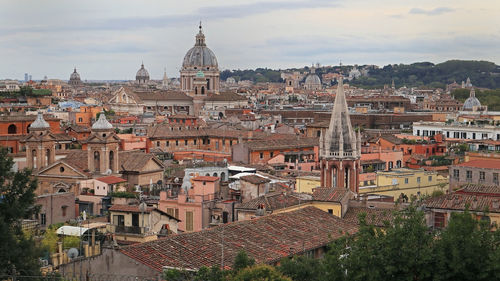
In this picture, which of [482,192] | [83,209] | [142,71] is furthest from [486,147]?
[142,71]

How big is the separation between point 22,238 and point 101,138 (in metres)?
18.1

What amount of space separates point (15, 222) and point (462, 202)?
1184cm

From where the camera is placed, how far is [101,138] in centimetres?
3353

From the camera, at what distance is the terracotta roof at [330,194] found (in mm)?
24628

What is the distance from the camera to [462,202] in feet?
76.5

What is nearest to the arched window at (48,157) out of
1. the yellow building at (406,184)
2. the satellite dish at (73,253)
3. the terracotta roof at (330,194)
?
the yellow building at (406,184)

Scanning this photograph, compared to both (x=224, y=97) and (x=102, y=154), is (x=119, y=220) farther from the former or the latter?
(x=224, y=97)

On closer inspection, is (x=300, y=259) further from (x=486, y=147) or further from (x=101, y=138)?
(x=486, y=147)

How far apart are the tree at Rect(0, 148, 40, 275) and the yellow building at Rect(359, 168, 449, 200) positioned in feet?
56.5

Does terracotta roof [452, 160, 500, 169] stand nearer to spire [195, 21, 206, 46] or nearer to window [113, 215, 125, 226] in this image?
window [113, 215, 125, 226]

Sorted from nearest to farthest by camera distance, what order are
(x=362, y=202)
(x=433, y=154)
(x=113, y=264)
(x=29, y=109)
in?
(x=113, y=264), (x=362, y=202), (x=433, y=154), (x=29, y=109)

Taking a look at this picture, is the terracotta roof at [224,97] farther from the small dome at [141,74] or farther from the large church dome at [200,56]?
the small dome at [141,74]

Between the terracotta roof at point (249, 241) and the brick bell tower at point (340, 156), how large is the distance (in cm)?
858

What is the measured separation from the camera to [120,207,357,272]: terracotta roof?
1692 cm
